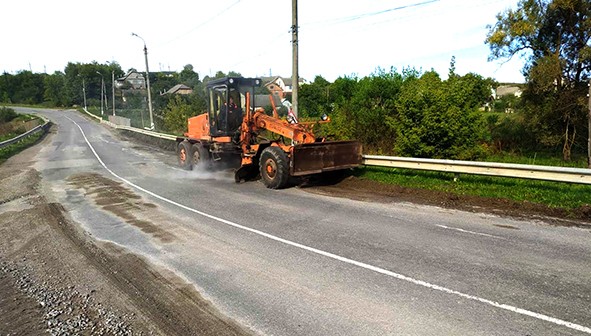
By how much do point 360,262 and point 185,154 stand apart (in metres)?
12.1

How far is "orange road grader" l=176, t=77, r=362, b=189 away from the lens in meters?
10.6

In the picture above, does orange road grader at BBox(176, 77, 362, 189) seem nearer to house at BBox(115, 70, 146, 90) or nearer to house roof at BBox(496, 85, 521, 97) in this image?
house roof at BBox(496, 85, 521, 97)

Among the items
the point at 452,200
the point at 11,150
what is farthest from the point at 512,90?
the point at 11,150

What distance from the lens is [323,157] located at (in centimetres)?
1072

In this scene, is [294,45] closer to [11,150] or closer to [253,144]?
[253,144]

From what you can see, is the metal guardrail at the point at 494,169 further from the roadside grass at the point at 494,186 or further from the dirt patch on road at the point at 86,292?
the dirt patch on road at the point at 86,292

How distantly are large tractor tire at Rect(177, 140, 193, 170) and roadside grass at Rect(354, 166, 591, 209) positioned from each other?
7.05 m

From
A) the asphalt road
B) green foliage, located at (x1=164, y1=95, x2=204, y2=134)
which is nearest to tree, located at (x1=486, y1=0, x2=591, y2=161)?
the asphalt road

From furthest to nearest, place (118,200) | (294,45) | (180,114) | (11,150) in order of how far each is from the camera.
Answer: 1. (180,114)
2. (11,150)
3. (294,45)
4. (118,200)

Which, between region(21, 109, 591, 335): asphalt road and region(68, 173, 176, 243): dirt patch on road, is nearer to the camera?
region(21, 109, 591, 335): asphalt road

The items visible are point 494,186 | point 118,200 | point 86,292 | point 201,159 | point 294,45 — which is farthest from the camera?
point 201,159

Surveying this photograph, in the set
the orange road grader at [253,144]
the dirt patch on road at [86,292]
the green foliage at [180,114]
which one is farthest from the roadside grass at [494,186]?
the green foliage at [180,114]

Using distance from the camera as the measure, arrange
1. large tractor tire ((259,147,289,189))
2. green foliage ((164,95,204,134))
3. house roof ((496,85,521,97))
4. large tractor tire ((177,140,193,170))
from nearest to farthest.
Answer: large tractor tire ((259,147,289,189))
large tractor tire ((177,140,193,170))
house roof ((496,85,521,97))
green foliage ((164,95,204,134))

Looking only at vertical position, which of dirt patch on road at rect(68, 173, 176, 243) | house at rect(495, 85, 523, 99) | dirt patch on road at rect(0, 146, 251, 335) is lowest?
dirt patch on road at rect(68, 173, 176, 243)
